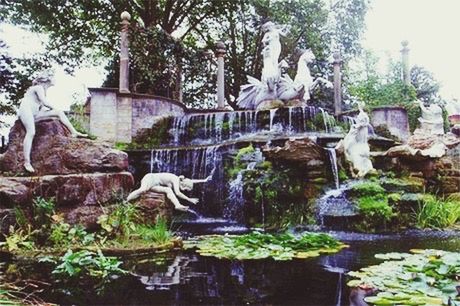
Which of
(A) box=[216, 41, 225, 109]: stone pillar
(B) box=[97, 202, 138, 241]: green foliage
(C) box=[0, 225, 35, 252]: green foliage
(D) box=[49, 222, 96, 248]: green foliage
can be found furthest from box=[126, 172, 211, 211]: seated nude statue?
(A) box=[216, 41, 225, 109]: stone pillar

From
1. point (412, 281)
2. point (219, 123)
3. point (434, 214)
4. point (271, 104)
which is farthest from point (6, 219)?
point (271, 104)

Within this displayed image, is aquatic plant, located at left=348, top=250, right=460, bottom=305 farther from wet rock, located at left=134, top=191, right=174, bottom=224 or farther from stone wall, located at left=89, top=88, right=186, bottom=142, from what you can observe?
stone wall, located at left=89, top=88, right=186, bottom=142

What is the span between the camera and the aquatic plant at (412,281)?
3162mm

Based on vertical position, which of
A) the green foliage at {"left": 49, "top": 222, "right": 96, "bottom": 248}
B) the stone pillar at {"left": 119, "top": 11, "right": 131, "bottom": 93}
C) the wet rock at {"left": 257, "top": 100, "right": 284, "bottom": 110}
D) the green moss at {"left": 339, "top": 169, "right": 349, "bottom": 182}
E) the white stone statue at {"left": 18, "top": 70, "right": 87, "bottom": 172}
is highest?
the stone pillar at {"left": 119, "top": 11, "right": 131, "bottom": 93}

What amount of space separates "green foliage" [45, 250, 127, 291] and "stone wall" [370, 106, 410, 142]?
13.6 meters

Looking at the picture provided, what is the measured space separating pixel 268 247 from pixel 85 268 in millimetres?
2499

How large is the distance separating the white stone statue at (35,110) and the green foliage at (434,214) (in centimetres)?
689

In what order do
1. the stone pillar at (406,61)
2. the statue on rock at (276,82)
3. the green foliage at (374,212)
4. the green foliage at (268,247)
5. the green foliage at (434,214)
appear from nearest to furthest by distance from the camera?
the green foliage at (268,247)
the green foliage at (374,212)
the green foliage at (434,214)
the statue on rock at (276,82)
the stone pillar at (406,61)

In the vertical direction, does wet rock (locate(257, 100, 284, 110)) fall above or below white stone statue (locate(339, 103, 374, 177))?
above

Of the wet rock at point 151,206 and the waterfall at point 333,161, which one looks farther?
the waterfall at point 333,161

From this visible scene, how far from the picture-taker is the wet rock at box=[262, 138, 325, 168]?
9383mm

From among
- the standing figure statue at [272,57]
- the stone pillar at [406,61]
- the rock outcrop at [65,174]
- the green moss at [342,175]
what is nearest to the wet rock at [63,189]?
the rock outcrop at [65,174]

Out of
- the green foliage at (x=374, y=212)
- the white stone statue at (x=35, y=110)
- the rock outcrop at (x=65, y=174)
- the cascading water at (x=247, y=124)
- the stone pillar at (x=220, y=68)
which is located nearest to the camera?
the rock outcrop at (x=65, y=174)

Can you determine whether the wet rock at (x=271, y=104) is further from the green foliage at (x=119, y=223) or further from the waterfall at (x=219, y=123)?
the green foliage at (x=119, y=223)
